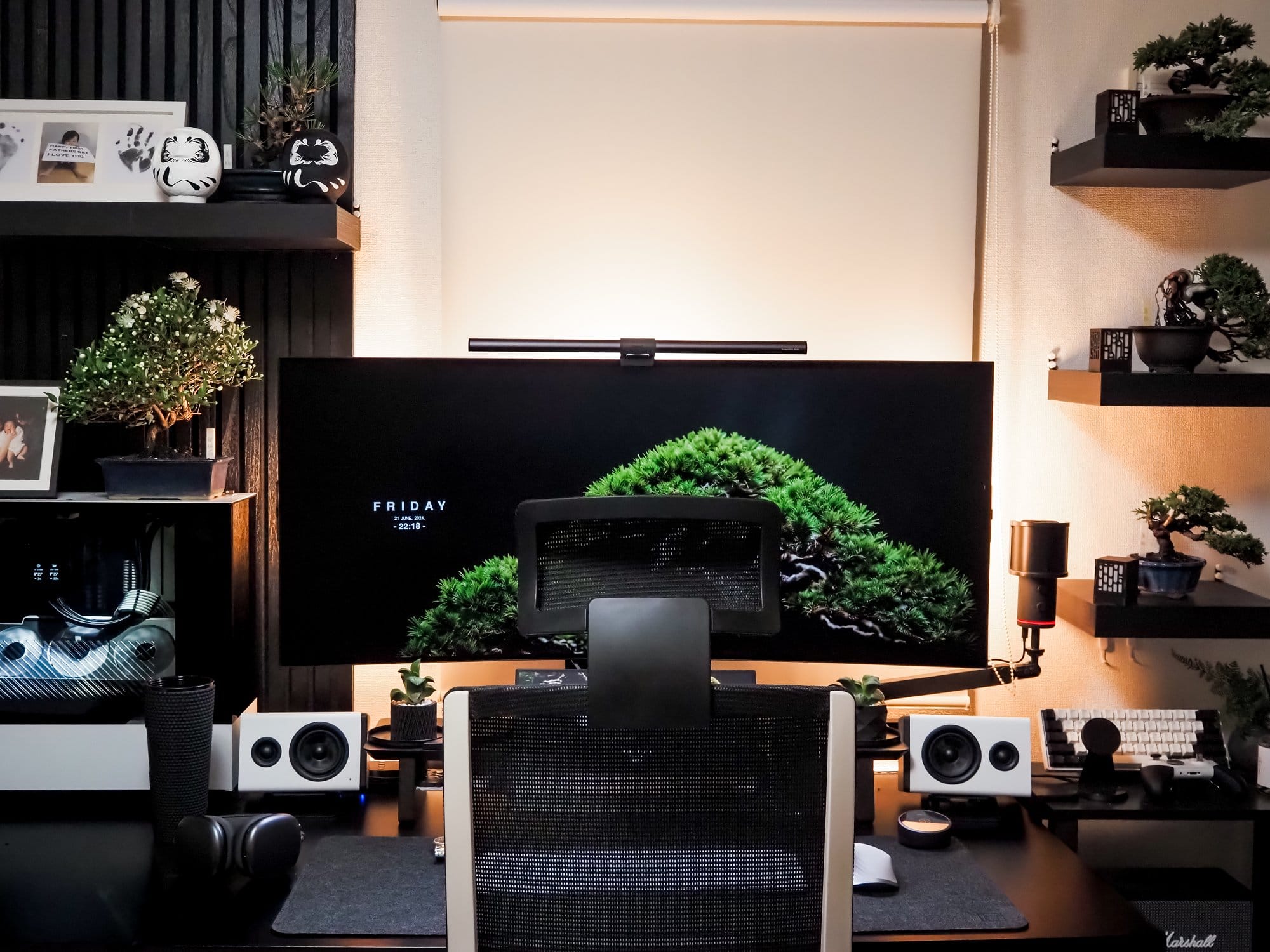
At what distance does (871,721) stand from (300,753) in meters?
0.99

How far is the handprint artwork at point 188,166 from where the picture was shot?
2.07 meters

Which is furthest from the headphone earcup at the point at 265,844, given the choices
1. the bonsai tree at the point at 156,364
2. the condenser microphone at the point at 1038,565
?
the condenser microphone at the point at 1038,565

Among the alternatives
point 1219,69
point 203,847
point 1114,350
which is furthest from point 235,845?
point 1219,69

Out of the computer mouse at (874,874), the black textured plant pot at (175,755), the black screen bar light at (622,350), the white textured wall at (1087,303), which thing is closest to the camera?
the computer mouse at (874,874)

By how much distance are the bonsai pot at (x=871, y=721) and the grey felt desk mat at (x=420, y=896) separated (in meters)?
0.21

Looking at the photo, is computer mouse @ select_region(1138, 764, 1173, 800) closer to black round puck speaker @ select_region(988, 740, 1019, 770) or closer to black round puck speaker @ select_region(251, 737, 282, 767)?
black round puck speaker @ select_region(988, 740, 1019, 770)

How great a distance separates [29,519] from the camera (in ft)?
6.98

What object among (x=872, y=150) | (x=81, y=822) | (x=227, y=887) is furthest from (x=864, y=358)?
(x=81, y=822)

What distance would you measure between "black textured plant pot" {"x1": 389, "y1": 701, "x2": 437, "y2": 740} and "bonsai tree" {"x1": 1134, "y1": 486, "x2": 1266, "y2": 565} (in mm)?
1410

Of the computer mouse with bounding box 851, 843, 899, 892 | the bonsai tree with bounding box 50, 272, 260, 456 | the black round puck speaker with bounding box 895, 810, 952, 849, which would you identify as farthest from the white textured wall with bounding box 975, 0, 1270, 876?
the bonsai tree with bounding box 50, 272, 260, 456

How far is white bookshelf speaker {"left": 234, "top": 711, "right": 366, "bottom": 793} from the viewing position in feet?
6.64

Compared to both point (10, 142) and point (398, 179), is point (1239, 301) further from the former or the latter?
point (10, 142)

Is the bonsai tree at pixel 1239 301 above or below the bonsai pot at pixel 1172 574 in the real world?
above

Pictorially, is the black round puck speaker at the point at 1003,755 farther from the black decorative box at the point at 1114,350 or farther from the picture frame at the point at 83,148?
the picture frame at the point at 83,148
